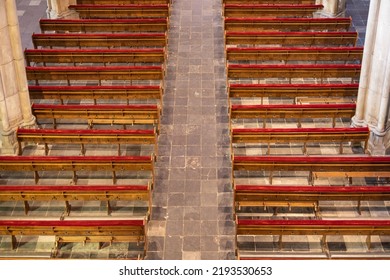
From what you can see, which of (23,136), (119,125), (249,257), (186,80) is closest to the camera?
(249,257)

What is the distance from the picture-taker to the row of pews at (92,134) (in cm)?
1287

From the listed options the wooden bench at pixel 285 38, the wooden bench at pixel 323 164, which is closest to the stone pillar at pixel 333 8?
the wooden bench at pixel 285 38

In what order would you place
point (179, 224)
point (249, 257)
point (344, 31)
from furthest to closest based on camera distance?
point (344, 31) → point (179, 224) → point (249, 257)

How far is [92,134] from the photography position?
14836 mm

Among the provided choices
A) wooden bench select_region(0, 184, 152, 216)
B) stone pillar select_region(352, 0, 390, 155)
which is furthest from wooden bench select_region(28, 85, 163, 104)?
stone pillar select_region(352, 0, 390, 155)

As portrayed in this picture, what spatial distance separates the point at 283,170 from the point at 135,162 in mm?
3350

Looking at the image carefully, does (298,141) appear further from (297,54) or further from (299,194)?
(297,54)

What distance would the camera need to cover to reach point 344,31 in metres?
19.4

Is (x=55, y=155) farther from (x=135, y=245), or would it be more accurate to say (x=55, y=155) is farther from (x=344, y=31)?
(x=344, y=31)

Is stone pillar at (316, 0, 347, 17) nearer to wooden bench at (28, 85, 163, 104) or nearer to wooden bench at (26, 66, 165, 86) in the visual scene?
wooden bench at (26, 66, 165, 86)

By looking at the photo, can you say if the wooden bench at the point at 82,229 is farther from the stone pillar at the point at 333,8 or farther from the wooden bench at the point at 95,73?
the stone pillar at the point at 333,8

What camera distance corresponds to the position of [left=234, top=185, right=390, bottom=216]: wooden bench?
13.1m

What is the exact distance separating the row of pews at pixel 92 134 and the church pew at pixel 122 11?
0.03 metres

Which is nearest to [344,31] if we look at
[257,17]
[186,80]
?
[257,17]
